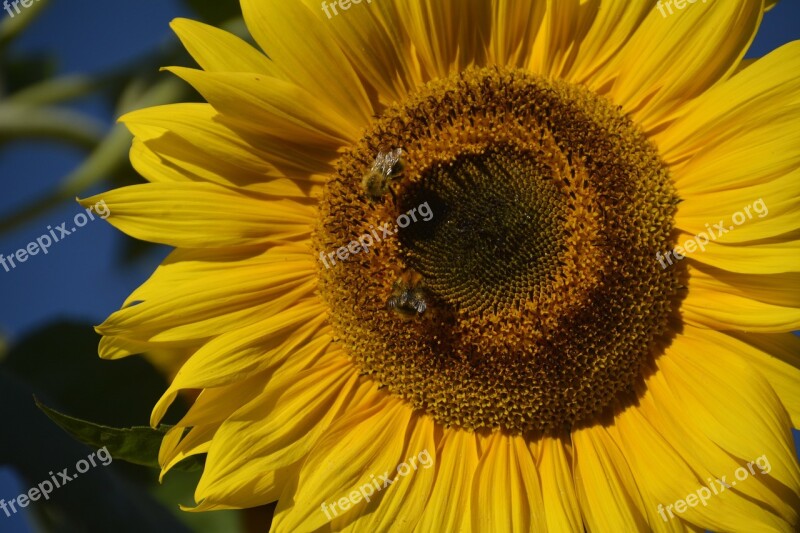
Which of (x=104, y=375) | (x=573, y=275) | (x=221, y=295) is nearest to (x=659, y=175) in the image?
(x=573, y=275)

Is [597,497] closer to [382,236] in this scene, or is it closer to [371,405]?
[371,405]

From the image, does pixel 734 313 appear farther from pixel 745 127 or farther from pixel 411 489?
pixel 411 489

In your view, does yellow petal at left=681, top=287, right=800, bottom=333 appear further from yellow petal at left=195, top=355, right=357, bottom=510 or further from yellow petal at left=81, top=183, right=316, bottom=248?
yellow petal at left=81, top=183, right=316, bottom=248

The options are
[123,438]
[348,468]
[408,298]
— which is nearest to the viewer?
[123,438]

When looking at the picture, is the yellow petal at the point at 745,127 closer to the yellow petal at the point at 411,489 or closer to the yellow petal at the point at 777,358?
the yellow petal at the point at 777,358

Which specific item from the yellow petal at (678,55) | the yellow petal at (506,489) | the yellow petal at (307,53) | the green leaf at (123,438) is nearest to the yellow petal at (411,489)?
the yellow petal at (506,489)

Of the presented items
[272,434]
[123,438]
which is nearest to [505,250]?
[272,434]

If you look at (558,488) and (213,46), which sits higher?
(213,46)
